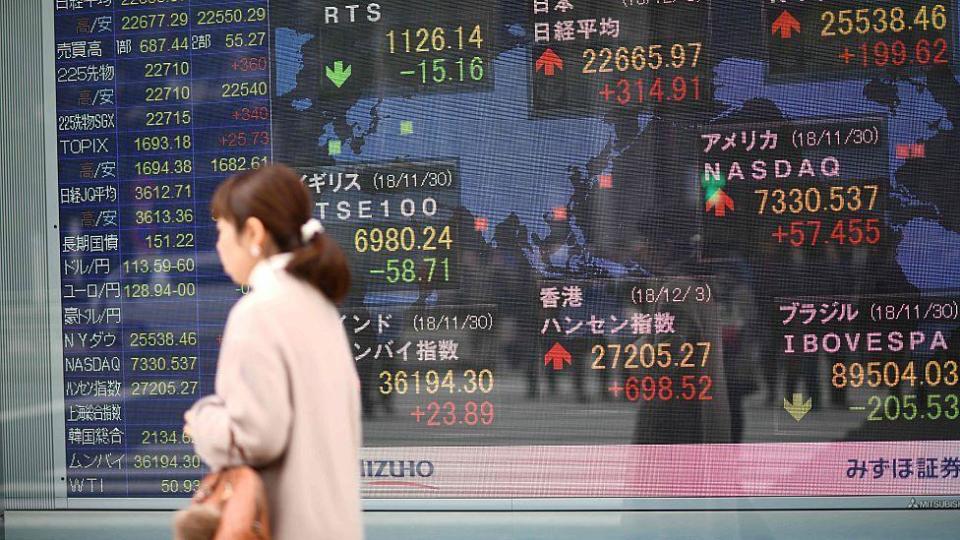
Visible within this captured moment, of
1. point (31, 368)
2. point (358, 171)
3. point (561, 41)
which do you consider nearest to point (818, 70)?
point (561, 41)

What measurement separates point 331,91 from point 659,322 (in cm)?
161

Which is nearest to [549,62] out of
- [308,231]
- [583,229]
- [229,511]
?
[583,229]

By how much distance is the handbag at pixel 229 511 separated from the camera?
2322 mm

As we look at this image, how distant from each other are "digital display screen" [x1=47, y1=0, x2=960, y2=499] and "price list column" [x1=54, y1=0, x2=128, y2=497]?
0.21ft

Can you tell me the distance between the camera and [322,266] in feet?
8.28

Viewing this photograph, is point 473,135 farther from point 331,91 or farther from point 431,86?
point 331,91

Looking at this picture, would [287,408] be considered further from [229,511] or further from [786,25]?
[786,25]

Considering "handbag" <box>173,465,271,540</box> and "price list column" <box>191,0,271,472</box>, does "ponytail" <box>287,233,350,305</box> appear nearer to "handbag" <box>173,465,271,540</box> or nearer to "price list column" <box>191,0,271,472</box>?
"handbag" <box>173,465,271,540</box>

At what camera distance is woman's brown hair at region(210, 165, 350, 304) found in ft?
8.21

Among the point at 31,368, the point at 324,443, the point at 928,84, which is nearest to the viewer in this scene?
the point at 324,443

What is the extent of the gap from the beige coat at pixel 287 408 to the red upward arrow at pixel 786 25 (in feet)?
8.48

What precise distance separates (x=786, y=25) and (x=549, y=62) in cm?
92

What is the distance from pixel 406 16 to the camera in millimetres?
4629

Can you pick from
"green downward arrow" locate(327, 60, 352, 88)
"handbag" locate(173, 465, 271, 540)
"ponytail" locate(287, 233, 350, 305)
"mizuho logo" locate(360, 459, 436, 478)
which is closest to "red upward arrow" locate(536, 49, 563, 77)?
"green downward arrow" locate(327, 60, 352, 88)
